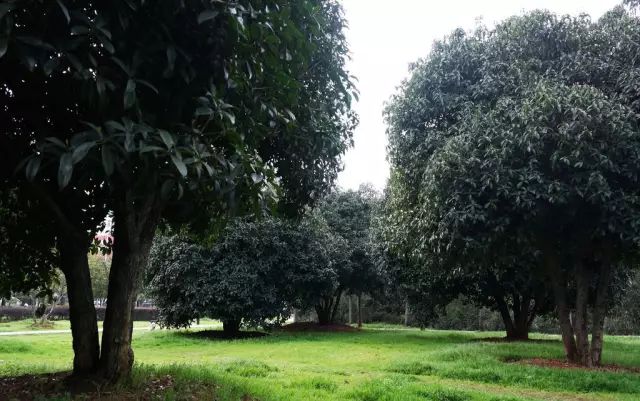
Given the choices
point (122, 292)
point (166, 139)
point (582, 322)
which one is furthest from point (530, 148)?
point (166, 139)

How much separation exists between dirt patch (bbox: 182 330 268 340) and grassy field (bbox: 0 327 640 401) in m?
4.66

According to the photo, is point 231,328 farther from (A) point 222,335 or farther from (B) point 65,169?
(B) point 65,169

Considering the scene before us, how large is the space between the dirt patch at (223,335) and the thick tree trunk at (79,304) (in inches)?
669

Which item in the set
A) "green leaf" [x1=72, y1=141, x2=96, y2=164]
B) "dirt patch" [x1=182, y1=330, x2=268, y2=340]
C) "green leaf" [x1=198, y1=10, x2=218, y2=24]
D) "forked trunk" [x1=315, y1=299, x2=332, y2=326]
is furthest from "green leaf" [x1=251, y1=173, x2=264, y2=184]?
"forked trunk" [x1=315, y1=299, x2=332, y2=326]

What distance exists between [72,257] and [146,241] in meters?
0.72

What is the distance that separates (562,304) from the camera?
480 inches

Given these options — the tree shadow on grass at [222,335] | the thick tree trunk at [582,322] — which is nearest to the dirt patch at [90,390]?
the thick tree trunk at [582,322]

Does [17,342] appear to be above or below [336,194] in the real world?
below

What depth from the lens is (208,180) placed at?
3.59m

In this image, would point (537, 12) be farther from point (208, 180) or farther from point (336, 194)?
point (336, 194)

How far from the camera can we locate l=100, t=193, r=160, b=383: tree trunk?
17.5 feet

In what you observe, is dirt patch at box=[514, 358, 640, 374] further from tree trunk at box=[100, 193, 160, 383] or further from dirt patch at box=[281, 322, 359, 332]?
dirt patch at box=[281, 322, 359, 332]

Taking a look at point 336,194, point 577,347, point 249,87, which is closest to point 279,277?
point 336,194

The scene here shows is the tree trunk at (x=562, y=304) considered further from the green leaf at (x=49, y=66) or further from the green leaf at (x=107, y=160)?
the green leaf at (x=49, y=66)
